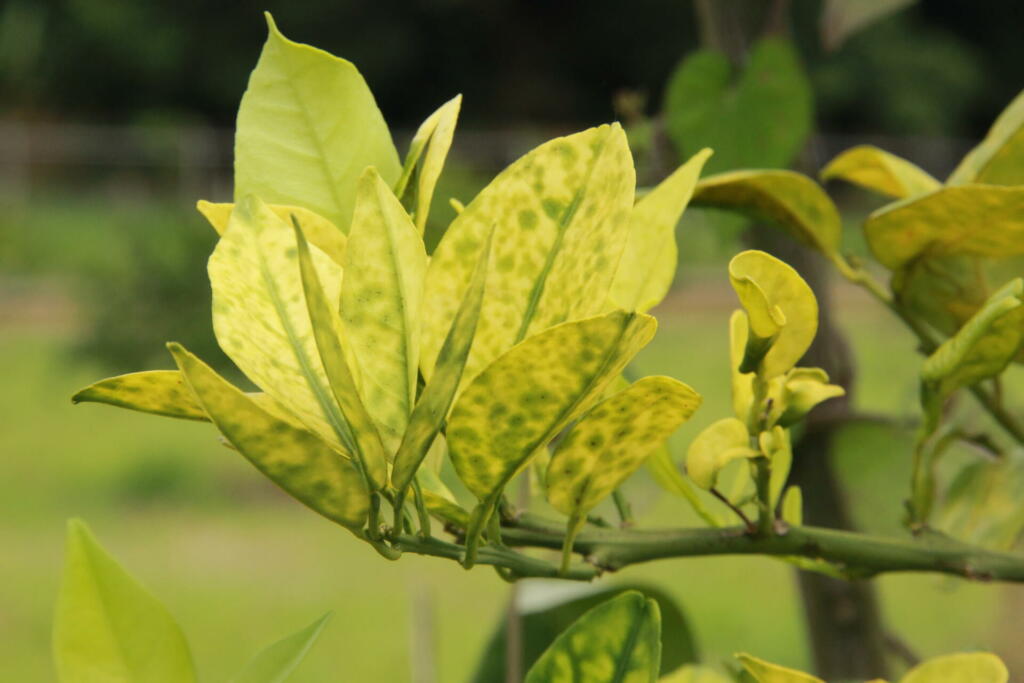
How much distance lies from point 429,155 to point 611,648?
87mm

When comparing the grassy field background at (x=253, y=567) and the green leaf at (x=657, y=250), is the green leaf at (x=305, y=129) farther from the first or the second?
the grassy field background at (x=253, y=567)

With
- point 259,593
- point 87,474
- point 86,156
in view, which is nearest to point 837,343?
point 259,593

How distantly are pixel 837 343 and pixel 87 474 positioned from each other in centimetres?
320

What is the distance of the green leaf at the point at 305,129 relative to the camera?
0.22 meters

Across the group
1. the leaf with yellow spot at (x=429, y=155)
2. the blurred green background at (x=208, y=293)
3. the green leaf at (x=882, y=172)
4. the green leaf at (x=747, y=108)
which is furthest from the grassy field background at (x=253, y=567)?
→ the leaf with yellow spot at (x=429, y=155)

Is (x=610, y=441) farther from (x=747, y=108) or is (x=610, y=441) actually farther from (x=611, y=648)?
(x=747, y=108)

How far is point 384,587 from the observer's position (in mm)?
2557

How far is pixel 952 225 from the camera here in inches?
10.6

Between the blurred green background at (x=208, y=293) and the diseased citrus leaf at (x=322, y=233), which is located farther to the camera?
the blurred green background at (x=208, y=293)

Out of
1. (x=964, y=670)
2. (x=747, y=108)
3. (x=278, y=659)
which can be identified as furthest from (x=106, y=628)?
(x=747, y=108)

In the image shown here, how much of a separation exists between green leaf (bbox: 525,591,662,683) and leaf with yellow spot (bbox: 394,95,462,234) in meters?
0.07

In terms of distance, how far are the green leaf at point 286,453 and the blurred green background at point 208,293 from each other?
0.56ft

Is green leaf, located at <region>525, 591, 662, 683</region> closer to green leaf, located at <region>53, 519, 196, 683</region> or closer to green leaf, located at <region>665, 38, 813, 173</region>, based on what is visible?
green leaf, located at <region>53, 519, 196, 683</region>

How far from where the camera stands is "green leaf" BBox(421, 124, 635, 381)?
18 cm
